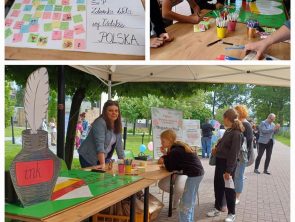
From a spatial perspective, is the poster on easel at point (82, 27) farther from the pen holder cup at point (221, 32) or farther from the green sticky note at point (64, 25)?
the pen holder cup at point (221, 32)

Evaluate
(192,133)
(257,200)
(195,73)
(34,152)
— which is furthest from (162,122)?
(34,152)

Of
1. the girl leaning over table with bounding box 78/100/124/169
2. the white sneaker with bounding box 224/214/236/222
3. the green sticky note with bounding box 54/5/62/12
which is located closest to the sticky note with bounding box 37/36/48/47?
the green sticky note with bounding box 54/5/62/12

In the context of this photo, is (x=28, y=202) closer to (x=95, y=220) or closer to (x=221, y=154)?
(x=95, y=220)

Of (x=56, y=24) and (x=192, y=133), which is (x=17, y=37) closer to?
(x=56, y=24)

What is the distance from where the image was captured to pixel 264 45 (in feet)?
4.70

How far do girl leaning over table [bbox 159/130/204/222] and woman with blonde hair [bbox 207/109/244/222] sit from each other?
41cm

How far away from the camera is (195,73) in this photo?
357cm

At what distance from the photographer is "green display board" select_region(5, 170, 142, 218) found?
1.21 metres

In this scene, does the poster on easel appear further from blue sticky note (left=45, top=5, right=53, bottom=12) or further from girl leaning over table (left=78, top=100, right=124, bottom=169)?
girl leaning over table (left=78, top=100, right=124, bottom=169)

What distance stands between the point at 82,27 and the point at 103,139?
31.4 inches

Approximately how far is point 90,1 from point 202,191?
284 cm

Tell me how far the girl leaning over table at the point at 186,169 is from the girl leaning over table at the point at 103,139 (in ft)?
1.39

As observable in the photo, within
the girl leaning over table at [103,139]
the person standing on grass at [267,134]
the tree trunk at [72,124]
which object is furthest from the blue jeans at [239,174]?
the tree trunk at [72,124]

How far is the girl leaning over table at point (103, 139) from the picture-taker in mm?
2213
